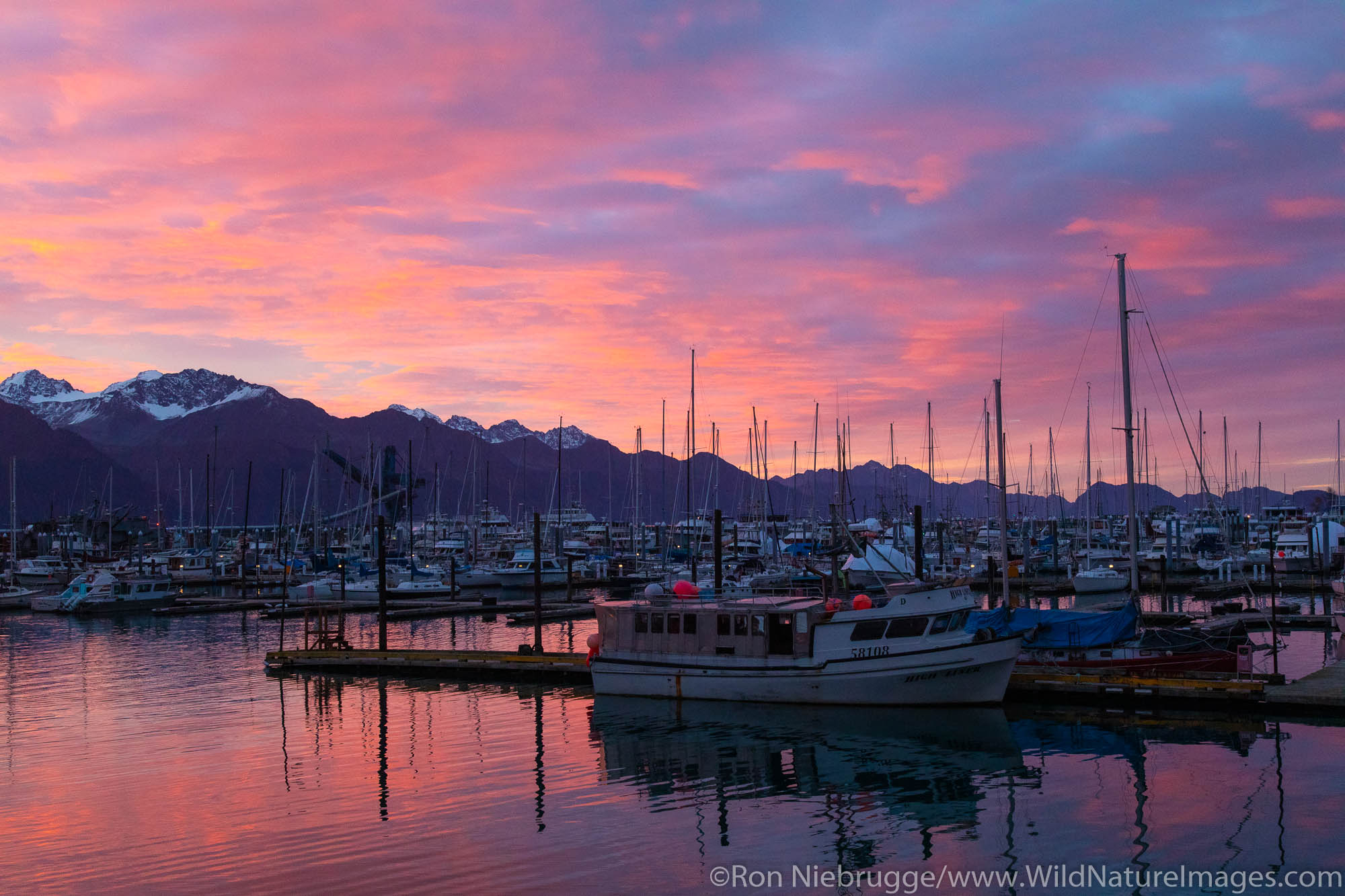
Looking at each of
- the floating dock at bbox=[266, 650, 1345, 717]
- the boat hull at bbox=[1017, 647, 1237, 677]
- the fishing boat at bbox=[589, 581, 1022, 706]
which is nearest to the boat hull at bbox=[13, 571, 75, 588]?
the floating dock at bbox=[266, 650, 1345, 717]

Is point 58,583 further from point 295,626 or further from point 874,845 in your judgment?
point 874,845

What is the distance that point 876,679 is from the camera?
33500 millimetres

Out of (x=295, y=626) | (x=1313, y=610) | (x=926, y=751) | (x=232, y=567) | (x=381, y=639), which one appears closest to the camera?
(x=926, y=751)

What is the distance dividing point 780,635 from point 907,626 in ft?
13.9

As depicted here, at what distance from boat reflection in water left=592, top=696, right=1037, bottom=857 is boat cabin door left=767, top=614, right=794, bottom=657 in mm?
1927

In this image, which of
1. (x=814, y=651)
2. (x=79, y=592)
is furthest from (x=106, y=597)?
(x=814, y=651)

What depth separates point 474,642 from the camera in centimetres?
5812

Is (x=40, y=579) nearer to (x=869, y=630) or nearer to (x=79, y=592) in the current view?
(x=79, y=592)

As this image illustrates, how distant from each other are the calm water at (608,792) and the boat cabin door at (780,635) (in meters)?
1.98

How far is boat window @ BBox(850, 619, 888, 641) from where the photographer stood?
109 ft

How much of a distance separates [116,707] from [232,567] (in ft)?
276

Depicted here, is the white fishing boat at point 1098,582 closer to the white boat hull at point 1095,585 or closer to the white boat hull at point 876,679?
the white boat hull at point 1095,585

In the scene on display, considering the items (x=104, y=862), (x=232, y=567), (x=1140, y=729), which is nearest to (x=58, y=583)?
(x=232, y=567)

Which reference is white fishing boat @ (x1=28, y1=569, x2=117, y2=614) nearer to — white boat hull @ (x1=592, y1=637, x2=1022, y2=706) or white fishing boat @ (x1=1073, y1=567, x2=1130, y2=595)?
white boat hull @ (x1=592, y1=637, x2=1022, y2=706)
